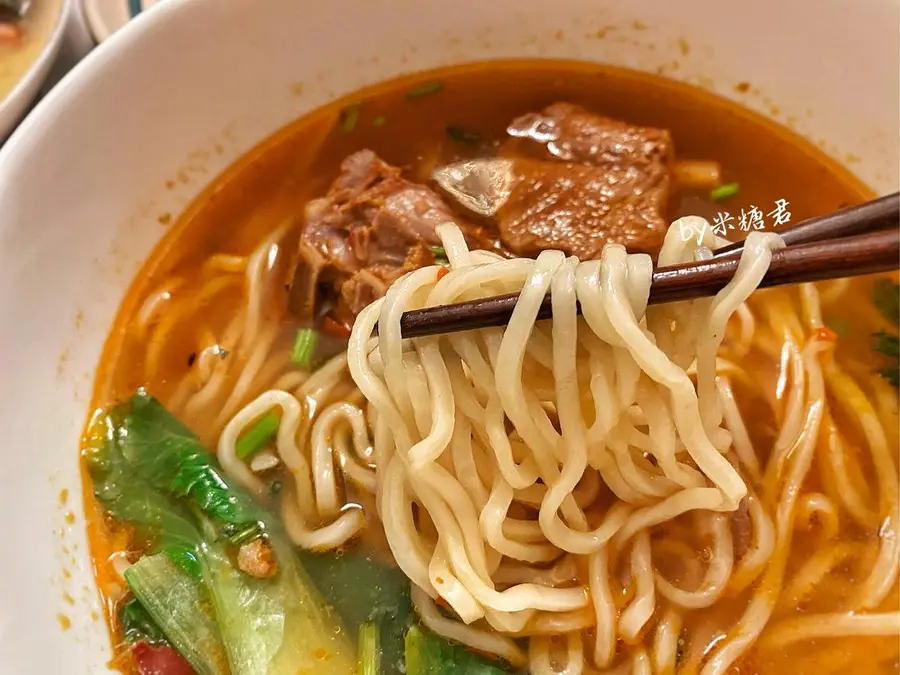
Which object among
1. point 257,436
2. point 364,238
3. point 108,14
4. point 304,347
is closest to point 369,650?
point 257,436

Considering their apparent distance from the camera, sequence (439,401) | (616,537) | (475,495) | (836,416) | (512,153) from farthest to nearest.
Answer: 1. (512,153)
2. (836,416)
3. (616,537)
4. (475,495)
5. (439,401)

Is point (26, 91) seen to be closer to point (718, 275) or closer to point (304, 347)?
point (304, 347)

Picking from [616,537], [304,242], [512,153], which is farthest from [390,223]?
[616,537]

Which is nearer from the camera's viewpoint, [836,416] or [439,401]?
[439,401]

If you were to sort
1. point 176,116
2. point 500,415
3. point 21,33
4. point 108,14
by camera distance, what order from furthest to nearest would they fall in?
point 21,33
point 108,14
point 176,116
point 500,415

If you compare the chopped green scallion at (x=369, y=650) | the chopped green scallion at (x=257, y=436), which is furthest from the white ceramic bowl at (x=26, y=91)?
the chopped green scallion at (x=369, y=650)

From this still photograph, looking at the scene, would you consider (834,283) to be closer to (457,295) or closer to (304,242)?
(457,295)

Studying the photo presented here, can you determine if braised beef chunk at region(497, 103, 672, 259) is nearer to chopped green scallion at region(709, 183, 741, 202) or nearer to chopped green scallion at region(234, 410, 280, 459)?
chopped green scallion at region(709, 183, 741, 202)
